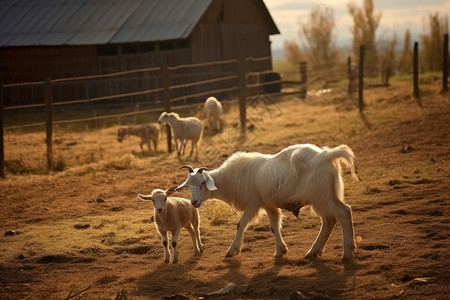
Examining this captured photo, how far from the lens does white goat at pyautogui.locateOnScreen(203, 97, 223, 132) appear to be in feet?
60.3

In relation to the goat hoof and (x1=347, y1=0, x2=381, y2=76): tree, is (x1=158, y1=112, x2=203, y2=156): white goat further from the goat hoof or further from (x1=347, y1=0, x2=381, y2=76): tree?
(x1=347, y1=0, x2=381, y2=76): tree

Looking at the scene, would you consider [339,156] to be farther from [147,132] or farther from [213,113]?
[213,113]

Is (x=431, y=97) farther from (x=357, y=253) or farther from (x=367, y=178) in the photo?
(x=357, y=253)

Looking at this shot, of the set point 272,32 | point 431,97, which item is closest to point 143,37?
point 272,32

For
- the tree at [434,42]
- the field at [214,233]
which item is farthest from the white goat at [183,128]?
the tree at [434,42]

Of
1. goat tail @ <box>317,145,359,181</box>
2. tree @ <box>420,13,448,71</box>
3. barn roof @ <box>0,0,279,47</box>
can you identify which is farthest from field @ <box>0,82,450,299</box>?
tree @ <box>420,13,448,71</box>

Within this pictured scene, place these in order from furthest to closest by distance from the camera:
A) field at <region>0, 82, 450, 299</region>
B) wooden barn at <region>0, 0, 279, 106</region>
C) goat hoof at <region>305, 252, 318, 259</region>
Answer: wooden barn at <region>0, 0, 279, 106</region> < goat hoof at <region>305, 252, 318, 259</region> < field at <region>0, 82, 450, 299</region>

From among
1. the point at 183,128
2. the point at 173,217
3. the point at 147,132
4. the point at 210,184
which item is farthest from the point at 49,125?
the point at 210,184

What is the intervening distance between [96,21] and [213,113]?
1185cm

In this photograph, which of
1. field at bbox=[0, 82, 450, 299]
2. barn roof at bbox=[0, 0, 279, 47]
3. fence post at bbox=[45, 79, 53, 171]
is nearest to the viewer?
field at bbox=[0, 82, 450, 299]

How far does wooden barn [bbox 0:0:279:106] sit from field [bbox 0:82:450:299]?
434 inches

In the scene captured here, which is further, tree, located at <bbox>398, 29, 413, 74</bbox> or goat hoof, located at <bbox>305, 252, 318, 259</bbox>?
tree, located at <bbox>398, 29, 413, 74</bbox>

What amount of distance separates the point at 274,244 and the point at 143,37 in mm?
19068

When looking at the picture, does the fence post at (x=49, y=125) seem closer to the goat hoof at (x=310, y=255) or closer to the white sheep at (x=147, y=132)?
the white sheep at (x=147, y=132)
